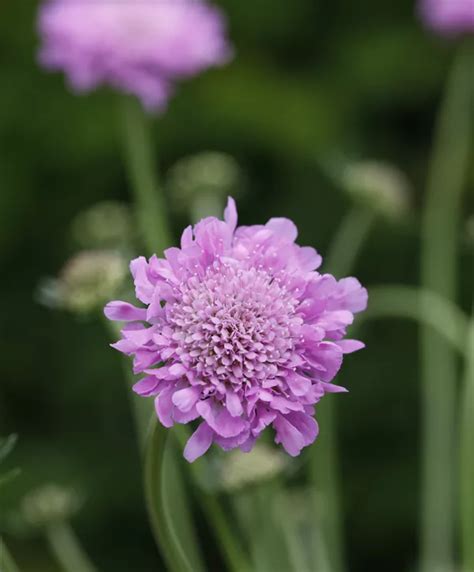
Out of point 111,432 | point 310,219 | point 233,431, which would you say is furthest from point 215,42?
point 233,431

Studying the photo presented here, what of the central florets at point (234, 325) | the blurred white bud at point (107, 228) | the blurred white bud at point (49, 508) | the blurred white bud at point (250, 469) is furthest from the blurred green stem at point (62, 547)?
the central florets at point (234, 325)

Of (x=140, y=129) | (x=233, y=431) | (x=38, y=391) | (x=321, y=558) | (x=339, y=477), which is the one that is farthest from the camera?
(x=38, y=391)

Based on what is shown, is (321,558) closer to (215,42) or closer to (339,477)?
(215,42)

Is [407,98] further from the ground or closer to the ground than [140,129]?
further from the ground

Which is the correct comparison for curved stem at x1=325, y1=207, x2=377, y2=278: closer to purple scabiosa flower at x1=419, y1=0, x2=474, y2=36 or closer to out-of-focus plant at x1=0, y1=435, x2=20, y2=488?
purple scabiosa flower at x1=419, y1=0, x2=474, y2=36

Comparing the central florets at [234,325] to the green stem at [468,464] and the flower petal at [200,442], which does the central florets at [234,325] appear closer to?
the flower petal at [200,442]
